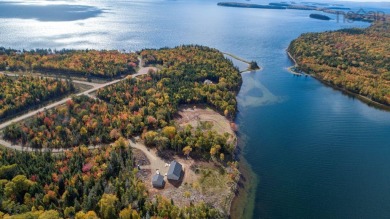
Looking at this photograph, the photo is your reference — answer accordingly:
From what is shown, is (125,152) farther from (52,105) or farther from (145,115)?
(52,105)

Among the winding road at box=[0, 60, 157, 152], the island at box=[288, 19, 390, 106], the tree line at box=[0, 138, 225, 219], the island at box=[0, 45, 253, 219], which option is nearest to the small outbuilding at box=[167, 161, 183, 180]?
the island at box=[0, 45, 253, 219]

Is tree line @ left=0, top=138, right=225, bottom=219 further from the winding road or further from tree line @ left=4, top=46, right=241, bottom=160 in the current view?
tree line @ left=4, top=46, right=241, bottom=160

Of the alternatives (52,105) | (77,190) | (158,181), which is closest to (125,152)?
(158,181)

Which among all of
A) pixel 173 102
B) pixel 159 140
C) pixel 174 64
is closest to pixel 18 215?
pixel 159 140

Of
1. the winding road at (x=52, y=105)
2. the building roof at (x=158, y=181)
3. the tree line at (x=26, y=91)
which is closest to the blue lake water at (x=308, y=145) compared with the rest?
the building roof at (x=158, y=181)

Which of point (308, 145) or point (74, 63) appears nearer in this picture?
point (308, 145)

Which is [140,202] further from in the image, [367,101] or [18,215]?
[367,101]

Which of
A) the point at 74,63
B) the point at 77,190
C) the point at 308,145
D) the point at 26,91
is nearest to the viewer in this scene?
the point at 77,190
